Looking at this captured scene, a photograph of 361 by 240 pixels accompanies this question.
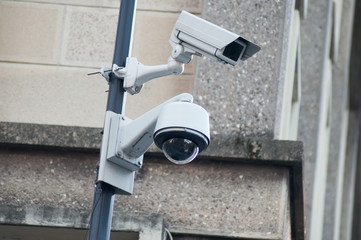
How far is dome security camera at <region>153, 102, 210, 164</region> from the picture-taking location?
19.6 ft

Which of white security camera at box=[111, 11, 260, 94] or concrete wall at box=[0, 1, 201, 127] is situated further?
concrete wall at box=[0, 1, 201, 127]

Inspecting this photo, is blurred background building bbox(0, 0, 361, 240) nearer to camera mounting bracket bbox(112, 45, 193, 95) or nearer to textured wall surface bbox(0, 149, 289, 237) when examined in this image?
textured wall surface bbox(0, 149, 289, 237)

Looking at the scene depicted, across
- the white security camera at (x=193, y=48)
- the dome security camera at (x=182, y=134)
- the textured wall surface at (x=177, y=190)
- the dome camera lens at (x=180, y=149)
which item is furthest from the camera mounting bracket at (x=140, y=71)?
the textured wall surface at (x=177, y=190)

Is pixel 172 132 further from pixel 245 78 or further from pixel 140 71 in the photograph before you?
pixel 245 78

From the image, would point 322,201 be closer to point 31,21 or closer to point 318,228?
point 318,228

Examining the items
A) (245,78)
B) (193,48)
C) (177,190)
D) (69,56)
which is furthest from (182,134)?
(69,56)

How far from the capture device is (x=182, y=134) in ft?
19.6

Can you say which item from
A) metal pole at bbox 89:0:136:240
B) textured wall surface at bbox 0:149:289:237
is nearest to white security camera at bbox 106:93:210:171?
metal pole at bbox 89:0:136:240

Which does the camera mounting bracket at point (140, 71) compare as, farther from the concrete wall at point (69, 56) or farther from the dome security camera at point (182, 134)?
the concrete wall at point (69, 56)

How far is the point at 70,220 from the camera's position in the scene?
7.12 m

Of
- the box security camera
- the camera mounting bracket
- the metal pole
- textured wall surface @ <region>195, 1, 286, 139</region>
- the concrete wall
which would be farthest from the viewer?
the concrete wall

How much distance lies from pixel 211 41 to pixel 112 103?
752 mm

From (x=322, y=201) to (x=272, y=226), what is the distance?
7.36m

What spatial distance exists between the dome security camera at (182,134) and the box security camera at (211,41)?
1.19 feet
